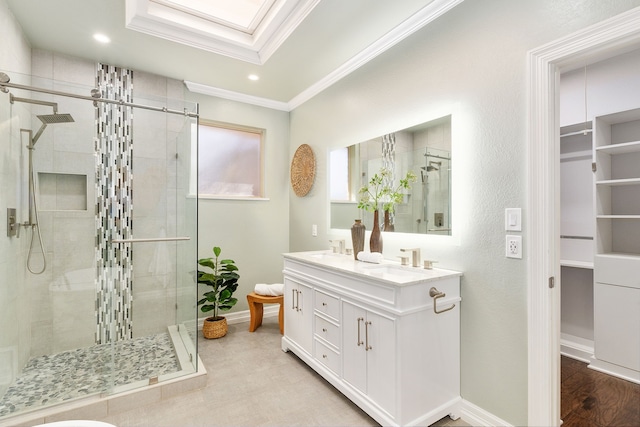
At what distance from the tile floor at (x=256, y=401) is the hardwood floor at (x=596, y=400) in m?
0.76

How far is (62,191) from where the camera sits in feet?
7.93

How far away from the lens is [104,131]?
2.60 m

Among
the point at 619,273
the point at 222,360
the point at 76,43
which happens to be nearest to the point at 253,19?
the point at 76,43

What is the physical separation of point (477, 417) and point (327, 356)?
973 mm

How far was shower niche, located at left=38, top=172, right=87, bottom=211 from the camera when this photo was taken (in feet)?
7.48

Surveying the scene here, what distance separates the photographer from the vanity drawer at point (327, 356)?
208cm

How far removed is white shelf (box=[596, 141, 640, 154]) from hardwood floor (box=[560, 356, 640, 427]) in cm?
177

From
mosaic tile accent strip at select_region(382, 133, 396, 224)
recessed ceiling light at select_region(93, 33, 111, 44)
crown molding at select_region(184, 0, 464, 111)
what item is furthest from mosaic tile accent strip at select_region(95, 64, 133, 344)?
mosaic tile accent strip at select_region(382, 133, 396, 224)

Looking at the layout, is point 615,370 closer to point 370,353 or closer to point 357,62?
point 370,353

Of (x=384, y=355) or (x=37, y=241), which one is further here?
(x=37, y=241)

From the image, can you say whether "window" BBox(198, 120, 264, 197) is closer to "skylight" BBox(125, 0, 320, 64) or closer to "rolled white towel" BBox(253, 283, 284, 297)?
"skylight" BBox(125, 0, 320, 64)

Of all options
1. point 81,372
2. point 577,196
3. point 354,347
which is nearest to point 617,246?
point 577,196

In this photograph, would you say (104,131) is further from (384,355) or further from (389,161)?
(384,355)

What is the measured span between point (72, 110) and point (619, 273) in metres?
4.40
